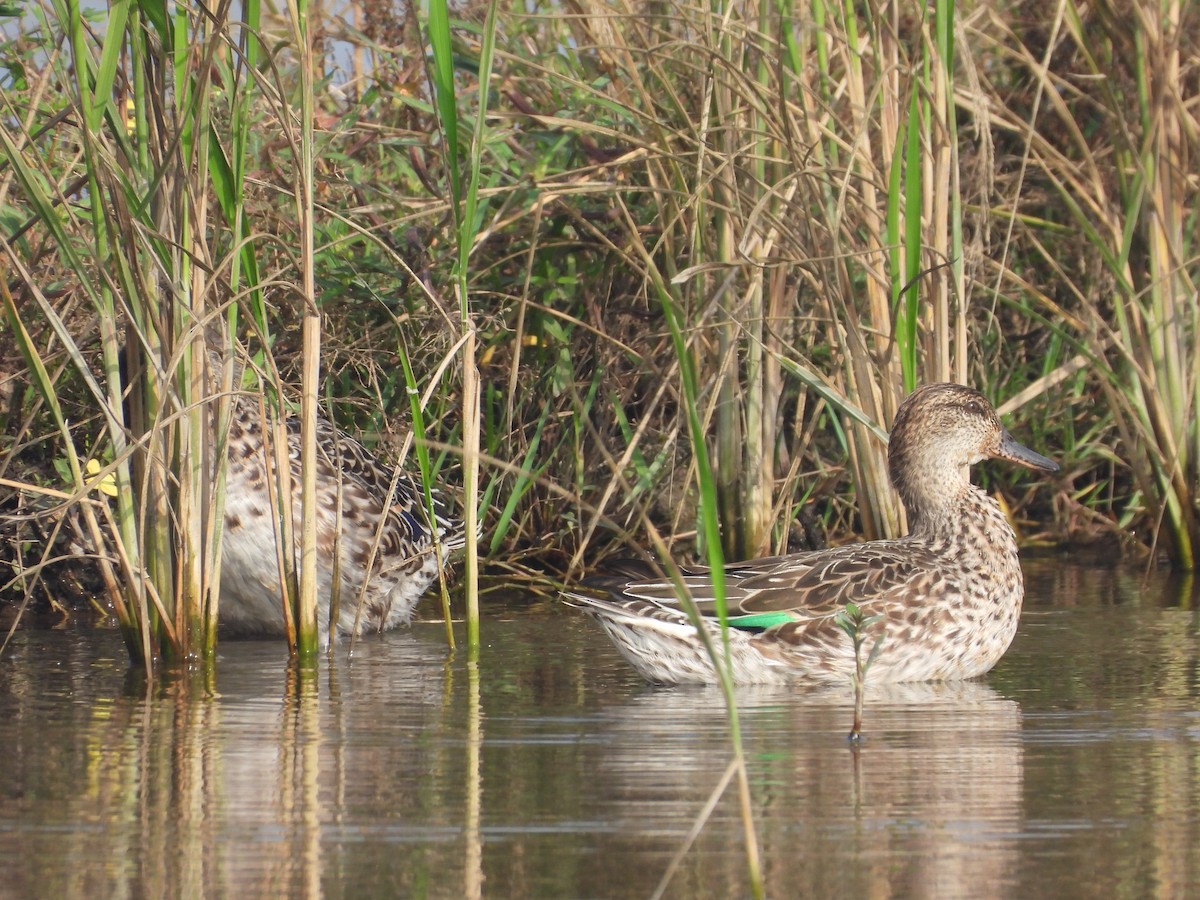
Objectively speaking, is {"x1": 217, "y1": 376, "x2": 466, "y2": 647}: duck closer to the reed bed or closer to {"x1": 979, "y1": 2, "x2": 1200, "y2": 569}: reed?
the reed bed

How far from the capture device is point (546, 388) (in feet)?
26.3

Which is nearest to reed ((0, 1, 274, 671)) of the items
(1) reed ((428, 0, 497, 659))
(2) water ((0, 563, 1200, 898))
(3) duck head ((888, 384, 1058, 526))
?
(2) water ((0, 563, 1200, 898))

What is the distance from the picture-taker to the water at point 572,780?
3.48 metres

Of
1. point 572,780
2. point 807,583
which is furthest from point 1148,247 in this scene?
point 572,780

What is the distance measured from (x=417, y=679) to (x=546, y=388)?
238 cm

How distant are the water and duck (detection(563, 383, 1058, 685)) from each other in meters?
0.12

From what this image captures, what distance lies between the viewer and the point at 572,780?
14.1ft

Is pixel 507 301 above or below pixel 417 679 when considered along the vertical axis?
above

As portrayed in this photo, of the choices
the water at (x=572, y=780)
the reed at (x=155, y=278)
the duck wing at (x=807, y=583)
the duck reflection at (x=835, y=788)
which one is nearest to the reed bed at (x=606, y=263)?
the reed at (x=155, y=278)

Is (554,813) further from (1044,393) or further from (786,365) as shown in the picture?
(1044,393)

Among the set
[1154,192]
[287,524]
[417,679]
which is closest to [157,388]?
[287,524]

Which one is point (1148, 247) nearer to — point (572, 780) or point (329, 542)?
point (329, 542)

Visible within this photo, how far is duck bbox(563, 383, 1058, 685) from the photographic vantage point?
5.90m

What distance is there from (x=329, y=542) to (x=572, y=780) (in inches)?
114
